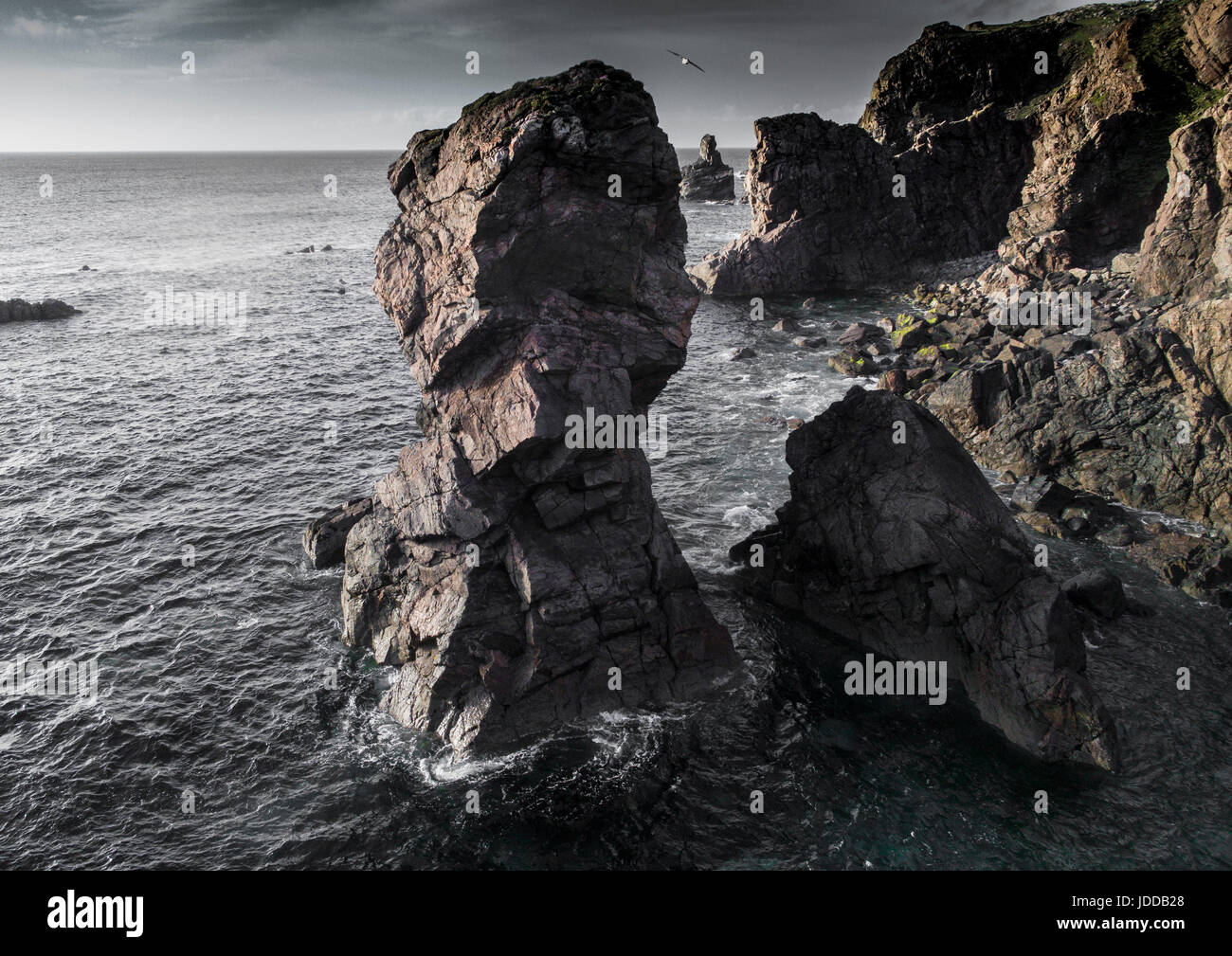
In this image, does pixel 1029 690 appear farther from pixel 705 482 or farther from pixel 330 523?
pixel 330 523

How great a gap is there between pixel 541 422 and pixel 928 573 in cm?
1904

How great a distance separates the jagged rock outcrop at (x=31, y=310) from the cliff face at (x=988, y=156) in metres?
78.4

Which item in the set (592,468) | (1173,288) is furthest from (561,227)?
(1173,288)

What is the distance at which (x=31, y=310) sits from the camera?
96.2 meters

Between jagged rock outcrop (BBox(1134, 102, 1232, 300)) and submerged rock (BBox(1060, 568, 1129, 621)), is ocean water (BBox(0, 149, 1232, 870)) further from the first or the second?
jagged rock outcrop (BBox(1134, 102, 1232, 300))

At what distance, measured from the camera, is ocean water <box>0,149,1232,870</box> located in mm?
28734

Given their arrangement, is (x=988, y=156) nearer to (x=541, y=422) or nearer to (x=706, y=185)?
(x=541, y=422)

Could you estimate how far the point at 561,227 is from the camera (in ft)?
113

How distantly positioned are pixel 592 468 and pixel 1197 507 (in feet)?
119

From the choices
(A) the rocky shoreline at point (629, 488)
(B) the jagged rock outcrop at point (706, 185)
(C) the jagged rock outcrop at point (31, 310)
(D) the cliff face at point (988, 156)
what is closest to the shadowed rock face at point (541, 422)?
(A) the rocky shoreline at point (629, 488)

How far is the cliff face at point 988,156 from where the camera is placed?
81875mm

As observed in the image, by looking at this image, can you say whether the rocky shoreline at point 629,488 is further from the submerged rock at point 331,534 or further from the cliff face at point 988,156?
the cliff face at point 988,156

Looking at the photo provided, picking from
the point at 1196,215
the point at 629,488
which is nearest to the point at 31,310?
the point at 629,488
